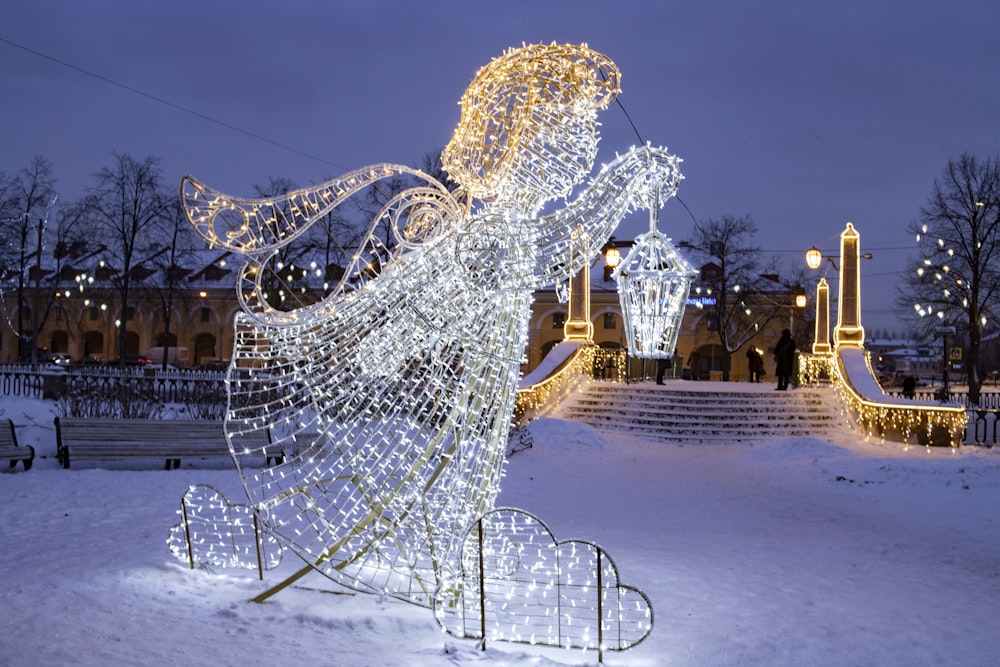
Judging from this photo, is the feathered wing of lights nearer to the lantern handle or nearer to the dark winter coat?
the lantern handle

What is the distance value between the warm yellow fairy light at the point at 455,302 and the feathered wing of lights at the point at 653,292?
76 centimetres

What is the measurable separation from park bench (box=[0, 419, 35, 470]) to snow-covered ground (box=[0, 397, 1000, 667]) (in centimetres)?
24

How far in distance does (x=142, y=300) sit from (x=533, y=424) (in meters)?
30.7

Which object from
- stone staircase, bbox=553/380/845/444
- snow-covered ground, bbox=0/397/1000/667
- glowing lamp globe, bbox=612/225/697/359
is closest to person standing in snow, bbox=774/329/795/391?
stone staircase, bbox=553/380/845/444

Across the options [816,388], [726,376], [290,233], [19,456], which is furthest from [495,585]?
[726,376]

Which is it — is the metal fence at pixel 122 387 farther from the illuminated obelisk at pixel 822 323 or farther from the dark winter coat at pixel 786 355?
the illuminated obelisk at pixel 822 323

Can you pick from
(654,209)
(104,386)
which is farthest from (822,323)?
(654,209)

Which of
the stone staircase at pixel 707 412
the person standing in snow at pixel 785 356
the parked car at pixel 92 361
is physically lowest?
the stone staircase at pixel 707 412

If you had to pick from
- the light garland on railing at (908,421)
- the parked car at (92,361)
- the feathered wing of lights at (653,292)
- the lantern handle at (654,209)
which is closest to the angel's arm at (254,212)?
the lantern handle at (654,209)

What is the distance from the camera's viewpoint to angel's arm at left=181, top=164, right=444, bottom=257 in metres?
4.66

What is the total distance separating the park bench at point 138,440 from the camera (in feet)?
34.7

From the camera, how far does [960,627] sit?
529cm

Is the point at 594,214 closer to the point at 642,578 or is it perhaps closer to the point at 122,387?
the point at 642,578

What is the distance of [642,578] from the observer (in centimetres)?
626
